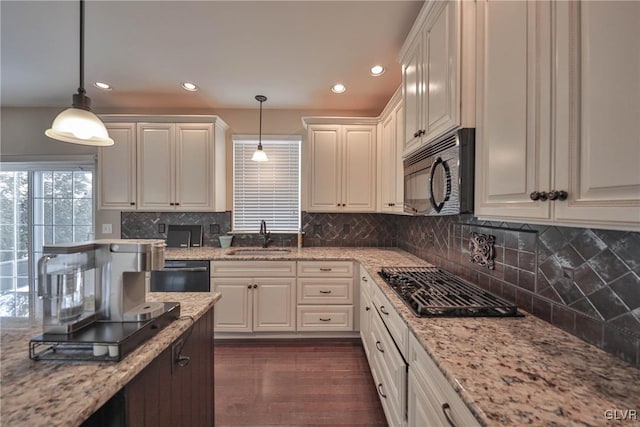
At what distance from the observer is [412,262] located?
243 centimetres

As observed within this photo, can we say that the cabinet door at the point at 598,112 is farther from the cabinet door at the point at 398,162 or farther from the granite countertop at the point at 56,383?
the cabinet door at the point at 398,162

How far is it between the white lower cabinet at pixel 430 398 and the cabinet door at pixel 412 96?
1.28 m

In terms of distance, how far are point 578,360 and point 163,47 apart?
3.17 meters

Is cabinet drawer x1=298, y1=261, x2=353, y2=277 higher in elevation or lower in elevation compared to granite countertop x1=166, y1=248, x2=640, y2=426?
lower

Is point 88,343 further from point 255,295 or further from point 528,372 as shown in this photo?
point 255,295

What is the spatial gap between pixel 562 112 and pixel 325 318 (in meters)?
2.56

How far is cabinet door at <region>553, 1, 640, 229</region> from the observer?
605 millimetres

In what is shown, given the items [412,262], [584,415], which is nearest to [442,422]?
[584,415]

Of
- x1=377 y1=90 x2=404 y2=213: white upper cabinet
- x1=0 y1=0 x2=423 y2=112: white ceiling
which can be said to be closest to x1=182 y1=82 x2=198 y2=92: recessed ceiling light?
x1=0 y1=0 x2=423 y2=112: white ceiling

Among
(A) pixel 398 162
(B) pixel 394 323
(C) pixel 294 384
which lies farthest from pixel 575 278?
(C) pixel 294 384

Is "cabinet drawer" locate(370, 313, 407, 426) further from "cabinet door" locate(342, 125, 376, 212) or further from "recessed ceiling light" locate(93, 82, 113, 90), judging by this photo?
"recessed ceiling light" locate(93, 82, 113, 90)

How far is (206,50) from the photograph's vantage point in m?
2.27

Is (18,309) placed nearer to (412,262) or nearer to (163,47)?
(163,47)

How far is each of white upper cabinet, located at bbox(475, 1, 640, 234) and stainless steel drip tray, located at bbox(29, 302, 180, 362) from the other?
139 centimetres
